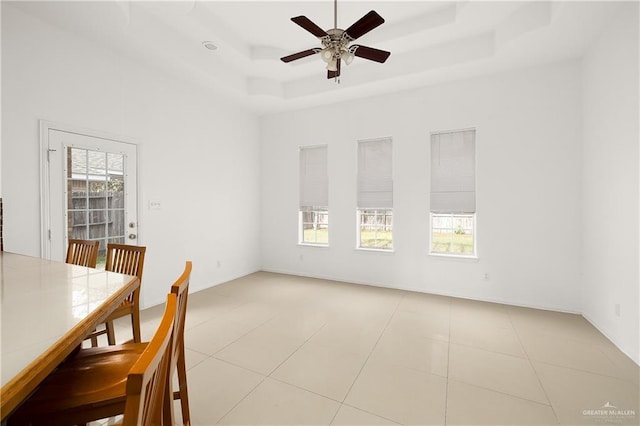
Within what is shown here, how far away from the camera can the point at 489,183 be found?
4.24m

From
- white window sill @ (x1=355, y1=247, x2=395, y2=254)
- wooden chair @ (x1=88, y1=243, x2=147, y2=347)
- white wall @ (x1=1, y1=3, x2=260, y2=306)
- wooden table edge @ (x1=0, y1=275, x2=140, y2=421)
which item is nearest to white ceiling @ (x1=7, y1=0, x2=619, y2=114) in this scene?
white wall @ (x1=1, y1=3, x2=260, y2=306)

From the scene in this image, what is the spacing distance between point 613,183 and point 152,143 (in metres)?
5.56

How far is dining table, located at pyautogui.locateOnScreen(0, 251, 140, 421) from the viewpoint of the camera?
720 mm

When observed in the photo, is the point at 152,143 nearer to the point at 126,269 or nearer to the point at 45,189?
the point at 45,189

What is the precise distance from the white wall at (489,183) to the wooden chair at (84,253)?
3.72 metres

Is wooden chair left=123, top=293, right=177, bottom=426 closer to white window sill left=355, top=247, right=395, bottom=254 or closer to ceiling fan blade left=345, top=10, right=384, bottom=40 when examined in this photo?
ceiling fan blade left=345, top=10, right=384, bottom=40

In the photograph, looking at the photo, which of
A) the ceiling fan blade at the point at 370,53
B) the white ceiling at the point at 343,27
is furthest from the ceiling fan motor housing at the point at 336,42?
the white ceiling at the point at 343,27

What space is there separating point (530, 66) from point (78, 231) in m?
6.10

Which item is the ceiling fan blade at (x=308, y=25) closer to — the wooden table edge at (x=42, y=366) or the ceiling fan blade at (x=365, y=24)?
the ceiling fan blade at (x=365, y=24)

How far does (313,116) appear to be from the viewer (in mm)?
5543

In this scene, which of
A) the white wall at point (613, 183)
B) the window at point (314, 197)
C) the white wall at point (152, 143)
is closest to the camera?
the white wall at point (613, 183)

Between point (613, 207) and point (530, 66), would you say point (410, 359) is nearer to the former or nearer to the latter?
point (613, 207)

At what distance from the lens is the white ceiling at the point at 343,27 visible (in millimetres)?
3068

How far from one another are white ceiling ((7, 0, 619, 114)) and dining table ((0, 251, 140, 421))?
109 inches
